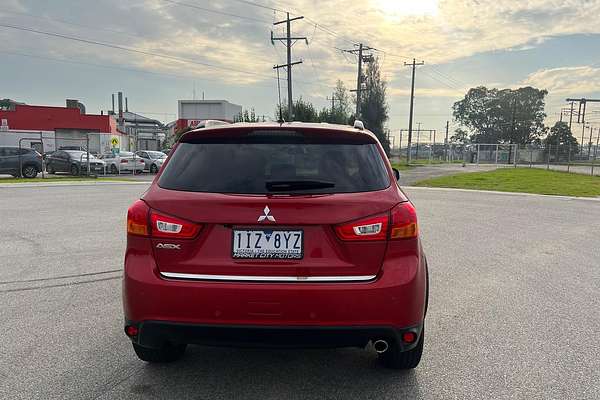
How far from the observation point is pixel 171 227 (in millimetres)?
2619

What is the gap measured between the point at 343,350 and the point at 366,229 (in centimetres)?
143

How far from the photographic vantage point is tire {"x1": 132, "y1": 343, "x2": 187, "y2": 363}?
10.4ft

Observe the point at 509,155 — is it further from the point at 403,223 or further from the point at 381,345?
the point at 381,345

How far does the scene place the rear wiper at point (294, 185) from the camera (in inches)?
105

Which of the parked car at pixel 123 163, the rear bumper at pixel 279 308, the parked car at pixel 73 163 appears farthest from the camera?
the parked car at pixel 123 163

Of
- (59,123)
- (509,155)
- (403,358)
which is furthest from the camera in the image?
(509,155)

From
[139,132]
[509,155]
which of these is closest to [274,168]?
[509,155]

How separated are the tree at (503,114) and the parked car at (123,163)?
7926 cm

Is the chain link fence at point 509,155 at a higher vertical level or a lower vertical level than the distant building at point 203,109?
lower

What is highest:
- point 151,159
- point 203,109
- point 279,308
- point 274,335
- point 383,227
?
point 203,109

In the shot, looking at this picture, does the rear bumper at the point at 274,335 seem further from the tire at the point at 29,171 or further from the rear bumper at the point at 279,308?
the tire at the point at 29,171

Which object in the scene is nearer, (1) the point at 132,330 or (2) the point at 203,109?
A: (1) the point at 132,330

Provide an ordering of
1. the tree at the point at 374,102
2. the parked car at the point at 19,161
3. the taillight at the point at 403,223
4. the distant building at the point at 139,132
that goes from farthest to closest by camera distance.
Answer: the distant building at the point at 139,132 → the tree at the point at 374,102 → the parked car at the point at 19,161 → the taillight at the point at 403,223

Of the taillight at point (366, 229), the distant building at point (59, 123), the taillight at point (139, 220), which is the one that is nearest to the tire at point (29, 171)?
the distant building at point (59, 123)
